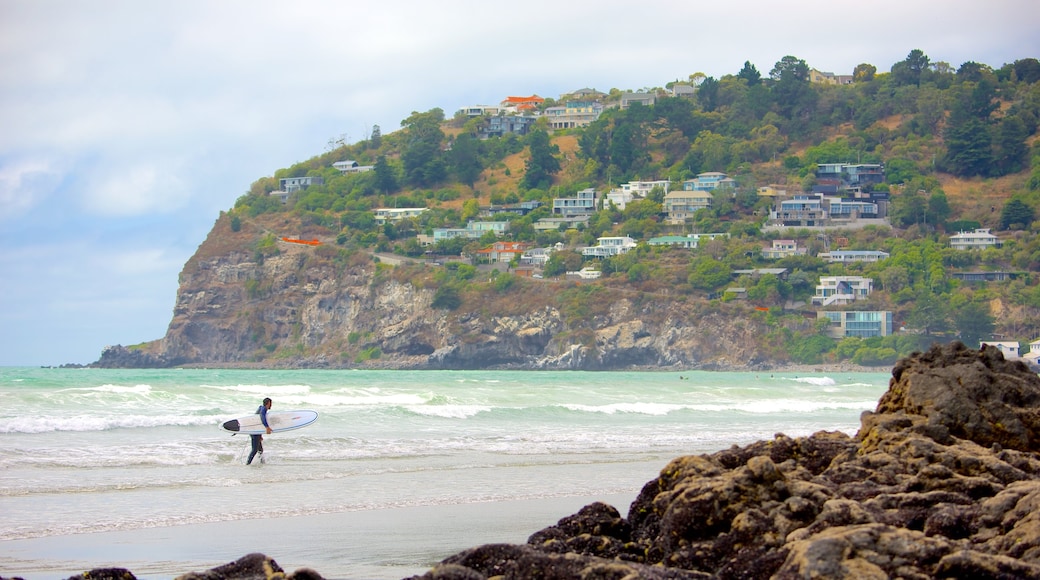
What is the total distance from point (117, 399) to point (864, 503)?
2245 centimetres

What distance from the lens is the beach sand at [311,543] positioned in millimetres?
8938

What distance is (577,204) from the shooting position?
10688cm

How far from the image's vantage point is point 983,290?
84.4m

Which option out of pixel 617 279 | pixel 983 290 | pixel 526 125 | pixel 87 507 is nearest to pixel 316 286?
pixel 617 279

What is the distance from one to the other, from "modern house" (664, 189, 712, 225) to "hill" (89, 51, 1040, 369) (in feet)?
1.55

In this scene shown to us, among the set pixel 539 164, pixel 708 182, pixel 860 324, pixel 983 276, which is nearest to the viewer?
pixel 860 324

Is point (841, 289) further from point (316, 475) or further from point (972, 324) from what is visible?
point (316, 475)

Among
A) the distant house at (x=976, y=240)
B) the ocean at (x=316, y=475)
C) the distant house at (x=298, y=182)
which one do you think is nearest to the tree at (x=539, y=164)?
the distant house at (x=298, y=182)

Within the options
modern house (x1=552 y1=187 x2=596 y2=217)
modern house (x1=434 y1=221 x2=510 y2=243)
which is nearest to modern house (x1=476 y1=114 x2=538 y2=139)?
modern house (x1=552 y1=187 x2=596 y2=217)

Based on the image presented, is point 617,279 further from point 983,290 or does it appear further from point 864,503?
point 864,503

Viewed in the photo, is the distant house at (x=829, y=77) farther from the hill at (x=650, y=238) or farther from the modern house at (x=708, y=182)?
the modern house at (x=708, y=182)

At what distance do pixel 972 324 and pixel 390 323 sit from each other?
4066cm

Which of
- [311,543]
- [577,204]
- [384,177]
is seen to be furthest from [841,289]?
[311,543]

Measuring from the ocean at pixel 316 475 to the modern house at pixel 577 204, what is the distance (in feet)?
255
